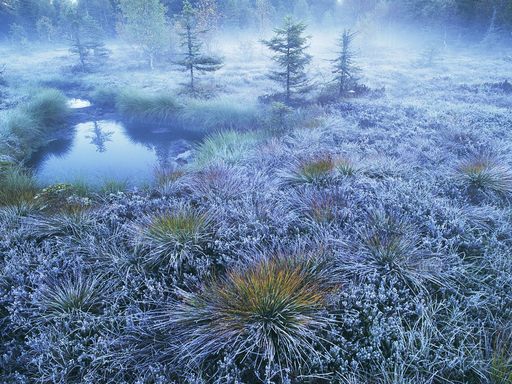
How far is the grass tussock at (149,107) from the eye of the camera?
1658 cm

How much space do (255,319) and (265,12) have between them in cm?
4642

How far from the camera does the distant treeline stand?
37.1 m

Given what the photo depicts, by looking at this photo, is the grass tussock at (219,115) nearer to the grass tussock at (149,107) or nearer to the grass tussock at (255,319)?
the grass tussock at (149,107)

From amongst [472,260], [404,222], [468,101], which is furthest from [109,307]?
[468,101]

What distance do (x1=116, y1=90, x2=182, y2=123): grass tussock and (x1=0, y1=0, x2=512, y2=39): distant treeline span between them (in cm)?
2460

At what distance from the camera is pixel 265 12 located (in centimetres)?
4225

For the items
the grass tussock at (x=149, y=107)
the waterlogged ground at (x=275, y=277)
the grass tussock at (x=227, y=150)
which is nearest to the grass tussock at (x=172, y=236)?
the waterlogged ground at (x=275, y=277)

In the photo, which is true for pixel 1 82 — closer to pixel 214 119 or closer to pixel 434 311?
pixel 214 119

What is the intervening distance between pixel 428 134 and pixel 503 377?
28.7 ft

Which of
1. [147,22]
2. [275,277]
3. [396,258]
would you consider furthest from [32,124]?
[147,22]

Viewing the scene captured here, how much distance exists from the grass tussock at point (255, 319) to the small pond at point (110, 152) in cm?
731

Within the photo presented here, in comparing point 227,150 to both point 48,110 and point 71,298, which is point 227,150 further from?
point 48,110

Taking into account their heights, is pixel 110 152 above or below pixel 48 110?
below

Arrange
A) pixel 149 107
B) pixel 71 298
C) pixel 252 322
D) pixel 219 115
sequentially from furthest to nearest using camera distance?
pixel 149 107 < pixel 219 115 < pixel 71 298 < pixel 252 322
